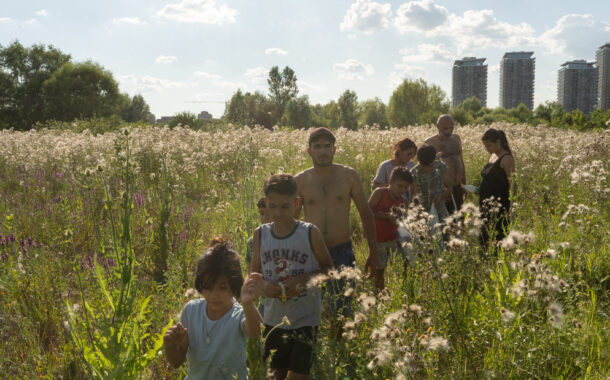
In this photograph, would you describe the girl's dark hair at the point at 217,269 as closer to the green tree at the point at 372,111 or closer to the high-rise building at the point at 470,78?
the green tree at the point at 372,111

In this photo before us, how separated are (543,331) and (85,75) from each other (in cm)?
5088

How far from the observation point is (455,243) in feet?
8.43

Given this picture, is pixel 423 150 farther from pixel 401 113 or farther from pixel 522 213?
pixel 401 113

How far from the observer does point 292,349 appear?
2701 millimetres

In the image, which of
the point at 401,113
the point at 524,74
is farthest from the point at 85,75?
the point at 524,74

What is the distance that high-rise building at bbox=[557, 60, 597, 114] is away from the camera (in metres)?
119

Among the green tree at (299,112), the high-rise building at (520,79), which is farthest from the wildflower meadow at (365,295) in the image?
the high-rise building at (520,79)

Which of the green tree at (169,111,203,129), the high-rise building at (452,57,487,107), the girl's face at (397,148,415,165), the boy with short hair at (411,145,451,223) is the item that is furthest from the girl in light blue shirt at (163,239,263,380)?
the high-rise building at (452,57,487,107)

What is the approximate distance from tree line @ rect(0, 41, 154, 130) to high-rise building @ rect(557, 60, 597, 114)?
409 ft

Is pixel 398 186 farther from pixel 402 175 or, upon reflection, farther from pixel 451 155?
pixel 451 155

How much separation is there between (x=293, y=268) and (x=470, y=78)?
14987 centimetres

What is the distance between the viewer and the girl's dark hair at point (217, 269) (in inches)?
87.5

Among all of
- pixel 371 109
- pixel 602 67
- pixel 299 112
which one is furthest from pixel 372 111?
pixel 602 67

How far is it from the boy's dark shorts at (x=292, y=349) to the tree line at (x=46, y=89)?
1770 inches
